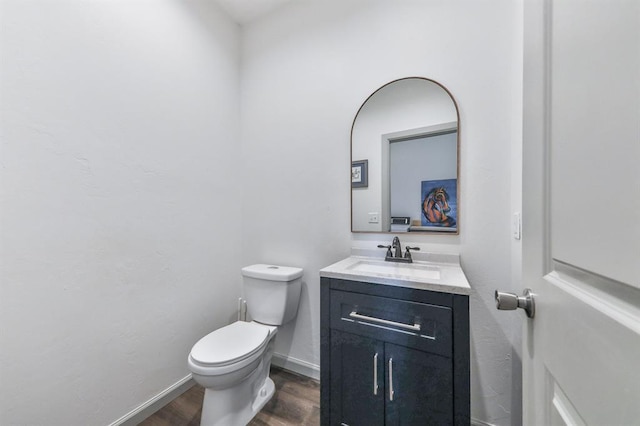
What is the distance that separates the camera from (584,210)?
1.16 ft

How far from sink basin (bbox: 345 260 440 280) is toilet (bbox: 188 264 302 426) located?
50 centimetres

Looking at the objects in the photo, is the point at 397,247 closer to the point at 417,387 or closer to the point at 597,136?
the point at 417,387

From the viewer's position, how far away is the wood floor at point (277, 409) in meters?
1.34

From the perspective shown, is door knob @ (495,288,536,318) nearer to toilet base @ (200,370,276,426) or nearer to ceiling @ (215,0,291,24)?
toilet base @ (200,370,276,426)

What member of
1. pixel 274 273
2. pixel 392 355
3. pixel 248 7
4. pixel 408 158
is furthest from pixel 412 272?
pixel 248 7

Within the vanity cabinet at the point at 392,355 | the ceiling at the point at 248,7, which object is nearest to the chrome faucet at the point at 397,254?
the vanity cabinet at the point at 392,355

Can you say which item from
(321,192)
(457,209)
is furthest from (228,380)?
(457,209)

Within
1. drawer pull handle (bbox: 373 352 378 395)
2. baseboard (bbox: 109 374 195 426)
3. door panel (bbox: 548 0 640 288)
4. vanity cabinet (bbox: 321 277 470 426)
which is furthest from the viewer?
baseboard (bbox: 109 374 195 426)

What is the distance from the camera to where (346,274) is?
1118mm

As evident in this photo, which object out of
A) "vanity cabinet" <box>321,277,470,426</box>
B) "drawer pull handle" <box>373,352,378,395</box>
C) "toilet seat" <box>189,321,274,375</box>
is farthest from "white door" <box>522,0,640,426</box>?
"toilet seat" <box>189,321,274,375</box>

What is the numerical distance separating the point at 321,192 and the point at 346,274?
719mm

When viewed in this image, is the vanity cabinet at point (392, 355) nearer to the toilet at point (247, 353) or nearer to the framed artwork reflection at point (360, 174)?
the toilet at point (247, 353)

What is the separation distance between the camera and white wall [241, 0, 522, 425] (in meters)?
1.22

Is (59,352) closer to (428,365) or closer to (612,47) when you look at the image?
(428,365)
